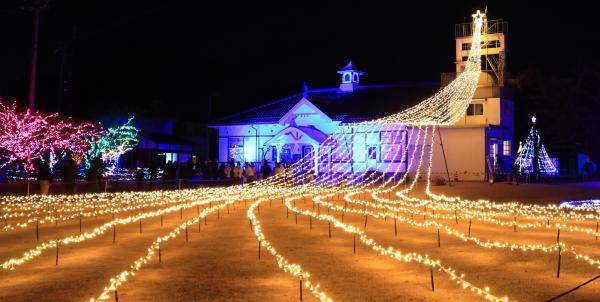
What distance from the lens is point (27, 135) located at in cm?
2248

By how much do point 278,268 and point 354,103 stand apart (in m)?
27.8

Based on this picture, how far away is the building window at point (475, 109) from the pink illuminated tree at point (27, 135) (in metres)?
18.0

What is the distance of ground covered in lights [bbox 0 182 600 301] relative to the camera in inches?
252

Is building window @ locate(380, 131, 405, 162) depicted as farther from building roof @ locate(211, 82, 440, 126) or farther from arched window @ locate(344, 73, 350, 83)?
arched window @ locate(344, 73, 350, 83)

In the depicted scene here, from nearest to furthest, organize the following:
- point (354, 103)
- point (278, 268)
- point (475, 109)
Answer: point (278, 268), point (475, 109), point (354, 103)

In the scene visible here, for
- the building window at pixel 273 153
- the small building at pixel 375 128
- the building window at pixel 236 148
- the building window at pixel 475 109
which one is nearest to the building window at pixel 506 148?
the small building at pixel 375 128

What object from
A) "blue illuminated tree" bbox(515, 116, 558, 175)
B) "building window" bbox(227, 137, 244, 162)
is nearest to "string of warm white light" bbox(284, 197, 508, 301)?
"blue illuminated tree" bbox(515, 116, 558, 175)

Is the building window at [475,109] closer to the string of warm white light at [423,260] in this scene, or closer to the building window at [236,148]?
the building window at [236,148]

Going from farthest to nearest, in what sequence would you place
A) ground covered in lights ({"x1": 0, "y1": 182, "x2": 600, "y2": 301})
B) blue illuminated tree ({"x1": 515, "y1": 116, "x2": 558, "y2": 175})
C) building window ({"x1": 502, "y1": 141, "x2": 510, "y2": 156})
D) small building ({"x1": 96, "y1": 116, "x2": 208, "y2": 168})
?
small building ({"x1": 96, "y1": 116, "x2": 208, "y2": 168})
blue illuminated tree ({"x1": 515, "y1": 116, "x2": 558, "y2": 175})
building window ({"x1": 502, "y1": 141, "x2": 510, "y2": 156})
ground covered in lights ({"x1": 0, "y1": 182, "x2": 600, "y2": 301})

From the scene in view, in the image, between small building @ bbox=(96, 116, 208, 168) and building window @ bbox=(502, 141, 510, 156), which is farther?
small building @ bbox=(96, 116, 208, 168)

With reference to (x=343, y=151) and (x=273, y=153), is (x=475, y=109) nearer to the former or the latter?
(x=343, y=151)

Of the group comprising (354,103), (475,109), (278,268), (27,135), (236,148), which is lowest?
(278,268)

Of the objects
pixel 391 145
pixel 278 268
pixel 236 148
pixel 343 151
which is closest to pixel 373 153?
pixel 391 145

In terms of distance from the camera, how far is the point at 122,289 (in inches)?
258
